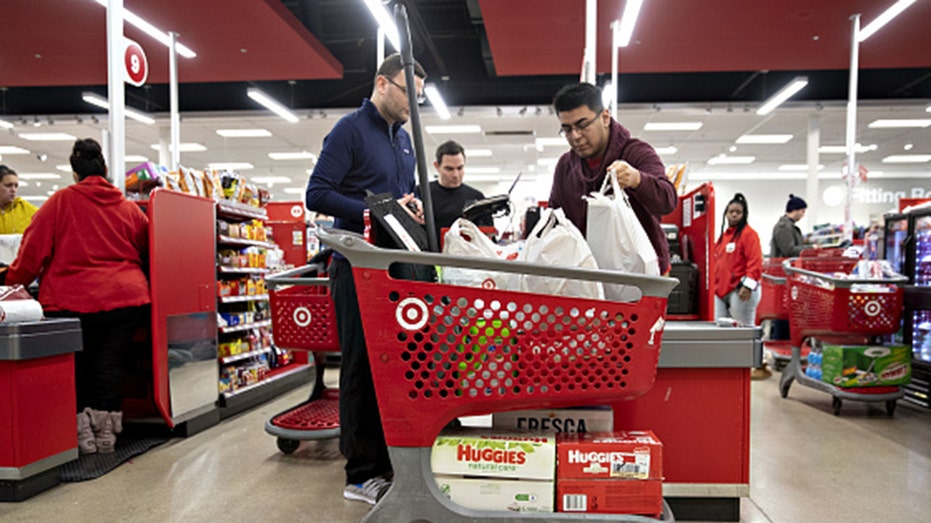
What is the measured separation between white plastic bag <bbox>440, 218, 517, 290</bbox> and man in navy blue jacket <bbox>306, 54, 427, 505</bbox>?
1.21ft

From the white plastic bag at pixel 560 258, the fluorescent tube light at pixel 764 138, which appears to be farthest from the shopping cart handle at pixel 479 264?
the fluorescent tube light at pixel 764 138

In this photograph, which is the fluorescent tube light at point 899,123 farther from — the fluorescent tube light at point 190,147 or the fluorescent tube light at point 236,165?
the fluorescent tube light at point 236,165

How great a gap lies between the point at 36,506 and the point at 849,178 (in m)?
8.23

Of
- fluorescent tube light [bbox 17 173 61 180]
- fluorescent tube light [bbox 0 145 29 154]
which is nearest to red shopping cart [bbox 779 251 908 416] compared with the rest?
fluorescent tube light [bbox 0 145 29 154]

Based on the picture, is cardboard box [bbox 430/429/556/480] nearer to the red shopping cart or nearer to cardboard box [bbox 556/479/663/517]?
cardboard box [bbox 556/479/663/517]

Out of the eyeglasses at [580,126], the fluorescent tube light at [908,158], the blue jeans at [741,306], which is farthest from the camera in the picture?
the fluorescent tube light at [908,158]

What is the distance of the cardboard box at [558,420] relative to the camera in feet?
5.49

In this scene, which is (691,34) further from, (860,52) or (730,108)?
(730,108)

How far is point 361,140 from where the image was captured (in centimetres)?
255

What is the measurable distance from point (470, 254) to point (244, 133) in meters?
13.9

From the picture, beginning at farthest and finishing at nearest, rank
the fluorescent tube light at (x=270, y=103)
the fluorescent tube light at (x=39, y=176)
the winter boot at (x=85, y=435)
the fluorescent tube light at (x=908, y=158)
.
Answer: the fluorescent tube light at (x=39, y=176), the fluorescent tube light at (x=908, y=158), the fluorescent tube light at (x=270, y=103), the winter boot at (x=85, y=435)

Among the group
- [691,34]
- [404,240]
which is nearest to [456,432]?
[404,240]

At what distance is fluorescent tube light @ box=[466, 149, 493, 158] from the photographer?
54.3 feet

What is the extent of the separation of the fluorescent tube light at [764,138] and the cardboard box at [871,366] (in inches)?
457
